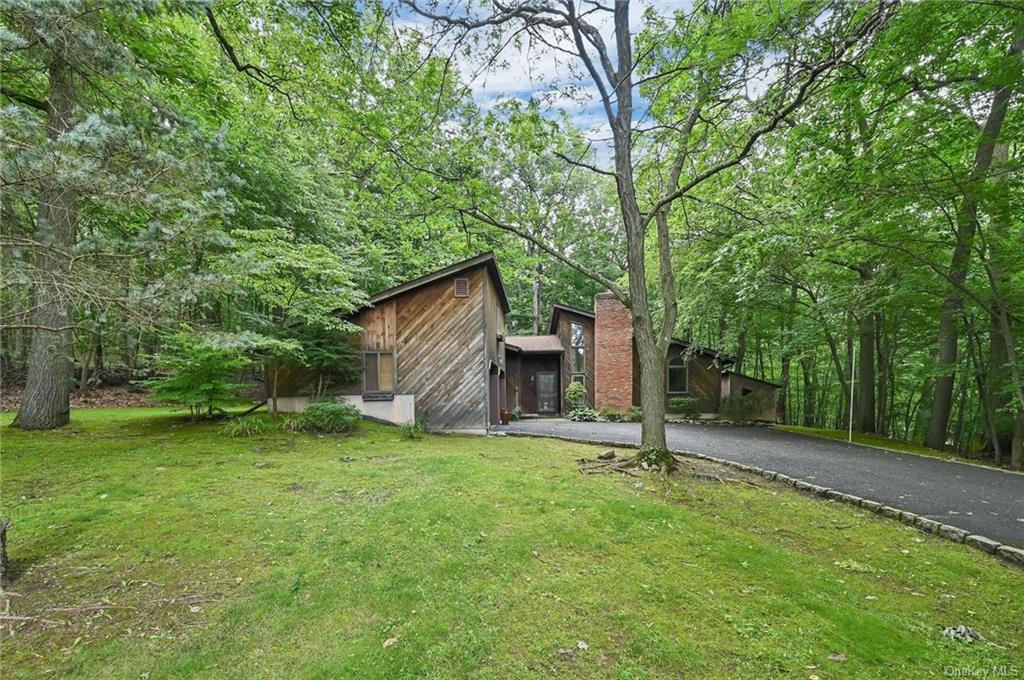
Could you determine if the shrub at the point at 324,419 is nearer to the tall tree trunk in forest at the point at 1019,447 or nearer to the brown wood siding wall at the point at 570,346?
the brown wood siding wall at the point at 570,346

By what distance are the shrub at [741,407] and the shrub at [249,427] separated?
14.7 metres

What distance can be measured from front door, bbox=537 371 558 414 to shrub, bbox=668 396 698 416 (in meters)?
5.27

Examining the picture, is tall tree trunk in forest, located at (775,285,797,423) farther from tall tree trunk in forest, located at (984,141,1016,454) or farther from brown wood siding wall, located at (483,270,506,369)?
brown wood siding wall, located at (483,270,506,369)

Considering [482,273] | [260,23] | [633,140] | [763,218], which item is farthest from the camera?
[482,273]

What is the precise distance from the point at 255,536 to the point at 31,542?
180 cm

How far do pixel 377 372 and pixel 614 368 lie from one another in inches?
359

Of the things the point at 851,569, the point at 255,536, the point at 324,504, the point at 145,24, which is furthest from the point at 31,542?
the point at 145,24

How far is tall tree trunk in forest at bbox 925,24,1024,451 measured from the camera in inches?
256

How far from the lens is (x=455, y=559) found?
357 centimetres

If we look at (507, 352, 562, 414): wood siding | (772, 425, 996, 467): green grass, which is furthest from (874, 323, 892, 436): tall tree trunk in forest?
(507, 352, 562, 414): wood siding

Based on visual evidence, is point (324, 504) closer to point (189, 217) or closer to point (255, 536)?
point (255, 536)

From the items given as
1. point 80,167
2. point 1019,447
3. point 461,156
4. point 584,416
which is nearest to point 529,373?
point 584,416

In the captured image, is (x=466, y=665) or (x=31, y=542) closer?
(x=466, y=665)

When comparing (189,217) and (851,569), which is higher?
(189,217)
